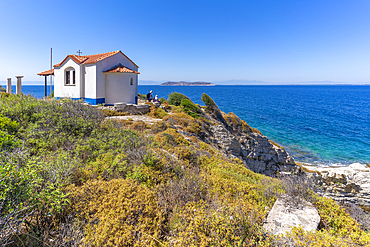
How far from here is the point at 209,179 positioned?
219 inches

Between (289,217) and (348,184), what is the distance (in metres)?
13.7

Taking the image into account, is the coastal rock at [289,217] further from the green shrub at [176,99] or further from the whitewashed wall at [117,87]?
the green shrub at [176,99]

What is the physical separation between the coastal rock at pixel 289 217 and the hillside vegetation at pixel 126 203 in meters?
0.21

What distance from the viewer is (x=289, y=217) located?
4.02m

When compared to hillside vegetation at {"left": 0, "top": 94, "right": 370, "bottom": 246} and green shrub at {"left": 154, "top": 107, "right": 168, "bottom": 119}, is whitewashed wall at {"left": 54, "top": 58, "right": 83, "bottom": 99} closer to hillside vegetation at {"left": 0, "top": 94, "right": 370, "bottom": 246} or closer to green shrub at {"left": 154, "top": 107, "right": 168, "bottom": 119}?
green shrub at {"left": 154, "top": 107, "right": 168, "bottom": 119}

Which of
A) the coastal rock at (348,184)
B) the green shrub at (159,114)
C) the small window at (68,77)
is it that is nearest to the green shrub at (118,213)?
the green shrub at (159,114)

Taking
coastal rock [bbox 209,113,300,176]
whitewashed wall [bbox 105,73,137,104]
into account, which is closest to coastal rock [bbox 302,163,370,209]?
coastal rock [bbox 209,113,300,176]

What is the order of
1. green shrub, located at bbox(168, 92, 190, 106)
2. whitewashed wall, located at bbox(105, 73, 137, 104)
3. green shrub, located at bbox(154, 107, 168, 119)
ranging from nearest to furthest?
1. green shrub, located at bbox(154, 107, 168, 119)
2. whitewashed wall, located at bbox(105, 73, 137, 104)
3. green shrub, located at bbox(168, 92, 190, 106)

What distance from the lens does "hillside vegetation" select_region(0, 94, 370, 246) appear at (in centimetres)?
311

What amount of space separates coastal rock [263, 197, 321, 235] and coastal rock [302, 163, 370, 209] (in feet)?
36.3

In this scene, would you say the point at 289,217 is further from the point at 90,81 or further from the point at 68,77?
the point at 68,77

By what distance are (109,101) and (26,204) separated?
15.9 meters

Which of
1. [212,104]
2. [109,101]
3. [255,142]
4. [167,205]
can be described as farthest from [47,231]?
[212,104]

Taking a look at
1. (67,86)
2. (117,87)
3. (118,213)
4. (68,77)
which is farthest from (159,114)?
(118,213)
